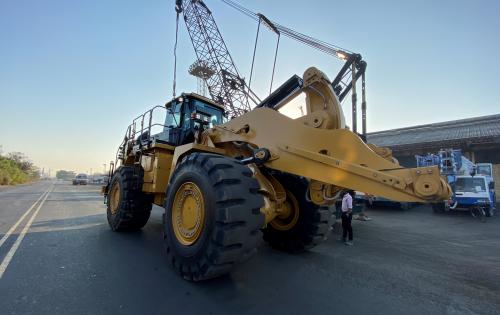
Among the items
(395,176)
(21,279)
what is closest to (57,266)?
(21,279)

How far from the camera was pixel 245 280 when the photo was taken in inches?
154

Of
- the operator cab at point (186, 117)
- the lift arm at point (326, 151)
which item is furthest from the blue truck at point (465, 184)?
the lift arm at point (326, 151)

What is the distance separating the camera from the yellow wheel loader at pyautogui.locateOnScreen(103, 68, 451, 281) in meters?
3.25

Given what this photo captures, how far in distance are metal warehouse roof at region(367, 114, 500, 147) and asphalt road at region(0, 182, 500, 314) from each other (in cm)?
1958

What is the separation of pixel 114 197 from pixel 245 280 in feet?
15.9

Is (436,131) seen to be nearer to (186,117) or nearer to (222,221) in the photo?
(186,117)

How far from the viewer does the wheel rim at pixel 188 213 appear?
3.77 m

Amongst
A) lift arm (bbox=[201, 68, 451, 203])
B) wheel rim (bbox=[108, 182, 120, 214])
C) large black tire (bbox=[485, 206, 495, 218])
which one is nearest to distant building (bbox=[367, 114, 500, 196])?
large black tire (bbox=[485, 206, 495, 218])

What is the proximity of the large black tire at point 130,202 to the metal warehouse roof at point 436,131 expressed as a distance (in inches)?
849

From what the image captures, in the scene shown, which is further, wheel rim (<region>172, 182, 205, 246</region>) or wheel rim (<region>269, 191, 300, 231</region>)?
wheel rim (<region>269, 191, 300, 231</region>)

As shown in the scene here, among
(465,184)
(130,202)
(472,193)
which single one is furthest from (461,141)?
(130,202)

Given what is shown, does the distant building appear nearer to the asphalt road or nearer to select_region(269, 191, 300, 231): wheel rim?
the asphalt road

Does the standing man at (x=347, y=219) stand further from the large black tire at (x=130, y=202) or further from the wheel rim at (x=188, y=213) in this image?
the large black tire at (x=130, y=202)

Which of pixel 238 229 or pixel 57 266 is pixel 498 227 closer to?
pixel 238 229
